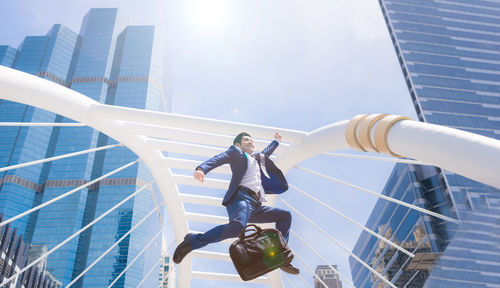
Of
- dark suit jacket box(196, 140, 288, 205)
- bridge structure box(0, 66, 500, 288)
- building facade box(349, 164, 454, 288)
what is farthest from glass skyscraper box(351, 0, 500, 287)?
dark suit jacket box(196, 140, 288, 205)

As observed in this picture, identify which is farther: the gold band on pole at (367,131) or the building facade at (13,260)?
the building facade at (13,260)

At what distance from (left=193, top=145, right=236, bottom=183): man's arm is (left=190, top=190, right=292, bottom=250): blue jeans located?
15.9 inches

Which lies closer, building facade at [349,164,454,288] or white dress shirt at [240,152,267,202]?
white dress shirt at [240,152,267,202]

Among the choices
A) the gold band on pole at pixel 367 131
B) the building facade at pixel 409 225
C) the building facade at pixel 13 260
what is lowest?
the gold band on pole at pixel 367 131

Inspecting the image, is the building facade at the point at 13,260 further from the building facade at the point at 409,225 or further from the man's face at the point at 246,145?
the building facade at the point at 409,225

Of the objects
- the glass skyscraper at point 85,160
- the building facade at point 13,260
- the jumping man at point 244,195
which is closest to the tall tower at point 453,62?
the building facade at point 13,260

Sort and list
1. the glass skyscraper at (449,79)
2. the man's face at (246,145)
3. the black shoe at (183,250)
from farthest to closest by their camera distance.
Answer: the glass skyscraper at (449,79)
the man's face at (246,145)
the black shoe at (183,250)

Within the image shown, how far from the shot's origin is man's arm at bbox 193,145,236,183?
3713 millimetres

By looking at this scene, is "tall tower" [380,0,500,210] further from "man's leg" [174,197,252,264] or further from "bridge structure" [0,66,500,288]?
"man's leg" [174,197,252,264]

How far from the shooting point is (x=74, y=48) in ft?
336

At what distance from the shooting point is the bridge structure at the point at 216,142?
376 cm

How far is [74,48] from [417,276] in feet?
322

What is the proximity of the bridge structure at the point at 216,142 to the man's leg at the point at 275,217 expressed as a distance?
1.37 m

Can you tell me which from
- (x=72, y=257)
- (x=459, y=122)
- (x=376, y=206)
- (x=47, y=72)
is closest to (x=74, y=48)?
(x=47, y=72)
